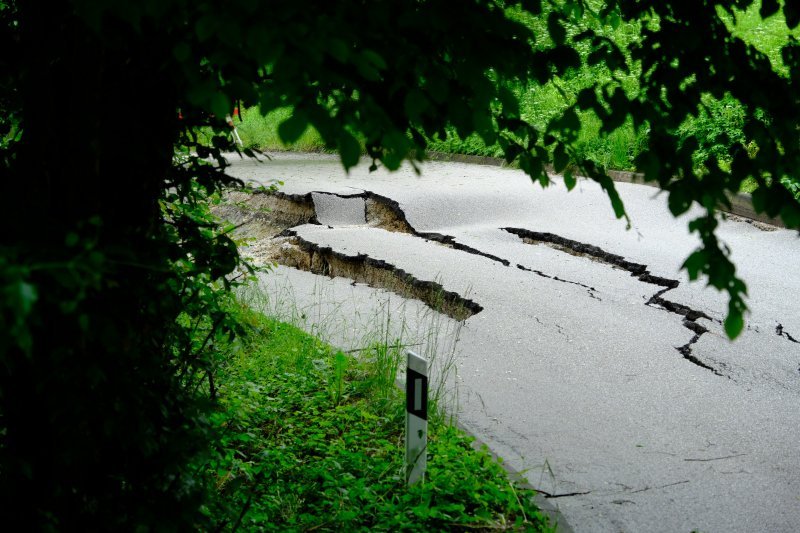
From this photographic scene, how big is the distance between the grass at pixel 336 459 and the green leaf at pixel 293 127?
1714 mm

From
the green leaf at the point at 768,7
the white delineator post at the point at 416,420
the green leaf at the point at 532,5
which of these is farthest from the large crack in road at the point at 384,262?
the green leaf at the point at 768,7

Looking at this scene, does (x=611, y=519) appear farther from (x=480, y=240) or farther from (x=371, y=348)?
(x=480, y=240)

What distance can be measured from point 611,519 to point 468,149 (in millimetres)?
13566

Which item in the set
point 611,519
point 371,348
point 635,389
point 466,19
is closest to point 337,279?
point 371,348

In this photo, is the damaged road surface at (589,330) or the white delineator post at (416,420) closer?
the white delineator post at (416,420)

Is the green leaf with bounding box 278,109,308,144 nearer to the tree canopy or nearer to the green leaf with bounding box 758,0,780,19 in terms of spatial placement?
the tree canopy

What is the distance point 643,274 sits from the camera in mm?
8383

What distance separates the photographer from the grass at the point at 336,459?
3.87 meters

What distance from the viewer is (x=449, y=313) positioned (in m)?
7.61

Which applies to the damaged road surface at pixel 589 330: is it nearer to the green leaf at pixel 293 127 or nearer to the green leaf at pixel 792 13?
the green leaf at pixel 293 127

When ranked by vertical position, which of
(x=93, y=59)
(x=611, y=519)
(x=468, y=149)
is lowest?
(x=611, y=519)

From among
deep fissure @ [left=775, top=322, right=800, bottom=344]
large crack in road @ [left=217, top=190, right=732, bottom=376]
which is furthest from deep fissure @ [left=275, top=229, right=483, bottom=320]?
deep fissure @ [left=775, top=322, right=800, bottom=344]

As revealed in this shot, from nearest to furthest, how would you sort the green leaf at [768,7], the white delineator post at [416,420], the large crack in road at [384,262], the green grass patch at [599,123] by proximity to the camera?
1. the green leaf at [768,7]
2. the white delineator post at [416,420]
3. the large crack in road at [384,262]
4. the green grass patch at [599,123]

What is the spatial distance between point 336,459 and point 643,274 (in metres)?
4.91
